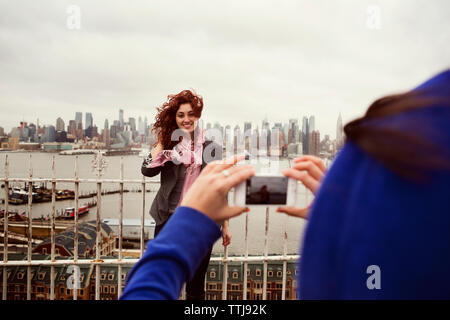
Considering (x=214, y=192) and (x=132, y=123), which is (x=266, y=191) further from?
(x=132, y=123)

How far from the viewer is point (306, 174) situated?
625mm

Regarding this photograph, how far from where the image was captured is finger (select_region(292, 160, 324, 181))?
620mm

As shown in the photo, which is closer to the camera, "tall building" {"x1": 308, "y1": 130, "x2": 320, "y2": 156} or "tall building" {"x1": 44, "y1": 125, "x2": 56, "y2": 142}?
"tall building" {"x1": 308, "y1": 130, "x2": 320, "y2": 156}

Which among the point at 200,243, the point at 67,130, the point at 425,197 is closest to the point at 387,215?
the point at 425,197

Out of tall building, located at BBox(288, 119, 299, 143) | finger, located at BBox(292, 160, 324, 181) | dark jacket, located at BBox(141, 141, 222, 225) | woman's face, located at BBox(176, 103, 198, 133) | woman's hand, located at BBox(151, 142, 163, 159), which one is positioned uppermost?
woman's face, located at BBox(176, 103, 198, 133)

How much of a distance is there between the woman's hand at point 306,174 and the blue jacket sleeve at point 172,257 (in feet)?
0.81

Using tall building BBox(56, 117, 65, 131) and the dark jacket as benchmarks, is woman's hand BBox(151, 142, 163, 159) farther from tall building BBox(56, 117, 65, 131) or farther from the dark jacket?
tall building BBox(56, 117, 65, 131)

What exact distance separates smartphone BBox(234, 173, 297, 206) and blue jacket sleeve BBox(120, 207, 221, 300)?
0.17m

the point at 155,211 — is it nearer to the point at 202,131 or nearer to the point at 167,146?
the point at 167,146

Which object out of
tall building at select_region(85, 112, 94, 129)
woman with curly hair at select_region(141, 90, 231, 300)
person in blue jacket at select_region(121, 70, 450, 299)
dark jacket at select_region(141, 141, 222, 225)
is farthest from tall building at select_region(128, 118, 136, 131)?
person in blue jacket at select_region(121, 70, 450, 299)

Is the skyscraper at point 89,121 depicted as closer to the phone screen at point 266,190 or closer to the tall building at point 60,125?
the tall building at point 60,125

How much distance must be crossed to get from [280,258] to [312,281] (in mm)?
3201

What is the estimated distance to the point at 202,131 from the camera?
9.14 feet

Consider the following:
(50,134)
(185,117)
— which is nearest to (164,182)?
(185,117)
